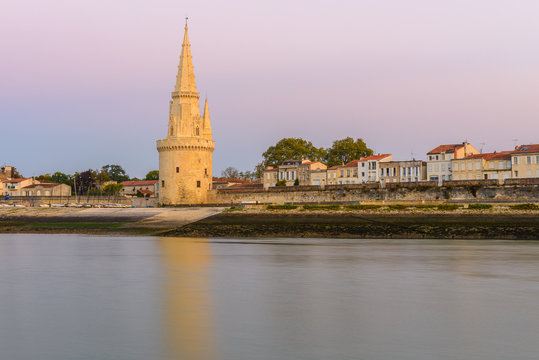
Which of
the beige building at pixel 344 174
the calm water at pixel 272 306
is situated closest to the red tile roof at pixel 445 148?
the beige building at pixel 344 174

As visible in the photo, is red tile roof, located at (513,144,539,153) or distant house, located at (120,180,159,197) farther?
distant house, located at (120,180,159,197)

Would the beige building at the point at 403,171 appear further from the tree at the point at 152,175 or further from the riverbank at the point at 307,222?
the tree at the point at 152,175

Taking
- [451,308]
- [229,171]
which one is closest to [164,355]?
[451,308]

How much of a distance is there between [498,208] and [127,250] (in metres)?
21.4

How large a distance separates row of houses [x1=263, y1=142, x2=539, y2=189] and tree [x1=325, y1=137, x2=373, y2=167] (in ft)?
12.9

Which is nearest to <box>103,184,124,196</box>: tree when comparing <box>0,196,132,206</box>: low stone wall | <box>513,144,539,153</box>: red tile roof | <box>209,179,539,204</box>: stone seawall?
<box>0,196,132,206</box>: low stone wall

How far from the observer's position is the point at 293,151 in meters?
86.9

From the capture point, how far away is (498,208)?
1415 inches

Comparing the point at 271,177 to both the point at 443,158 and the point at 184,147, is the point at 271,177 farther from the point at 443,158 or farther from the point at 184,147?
the point at 184,147

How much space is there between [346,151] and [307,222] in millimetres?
47676

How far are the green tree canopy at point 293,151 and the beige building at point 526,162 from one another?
3186 centimetres

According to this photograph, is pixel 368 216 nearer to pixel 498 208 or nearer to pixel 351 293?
pixel 498 208

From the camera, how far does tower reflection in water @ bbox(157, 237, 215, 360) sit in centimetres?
979

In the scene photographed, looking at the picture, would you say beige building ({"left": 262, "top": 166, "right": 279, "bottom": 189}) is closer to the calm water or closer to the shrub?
the shrub
